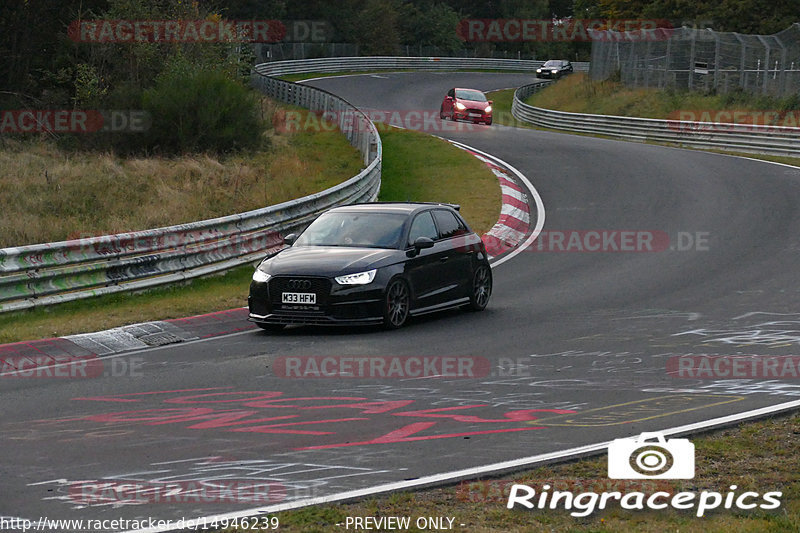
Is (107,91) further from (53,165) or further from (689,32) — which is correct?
(689,32)

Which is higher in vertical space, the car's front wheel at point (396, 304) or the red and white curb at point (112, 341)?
the car's front wheel at point (396, 304)

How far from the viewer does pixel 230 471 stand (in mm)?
7125

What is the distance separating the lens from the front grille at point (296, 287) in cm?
1341

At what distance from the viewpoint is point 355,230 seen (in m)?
14.9

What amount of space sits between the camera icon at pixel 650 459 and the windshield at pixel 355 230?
295 inches

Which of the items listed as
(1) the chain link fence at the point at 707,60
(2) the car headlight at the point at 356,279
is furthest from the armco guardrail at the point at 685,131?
(2) the car headlight at the point at 356,279

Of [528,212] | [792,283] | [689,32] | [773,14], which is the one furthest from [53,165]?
[773,14]

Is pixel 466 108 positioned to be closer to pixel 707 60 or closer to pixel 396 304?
pixel 707 60

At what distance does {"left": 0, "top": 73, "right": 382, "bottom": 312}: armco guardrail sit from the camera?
47.9 ft

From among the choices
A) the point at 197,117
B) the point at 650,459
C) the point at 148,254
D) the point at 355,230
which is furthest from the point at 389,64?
the point at 650,459

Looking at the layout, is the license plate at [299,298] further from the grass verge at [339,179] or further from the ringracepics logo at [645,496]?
the ringracepics logo at [645,496]

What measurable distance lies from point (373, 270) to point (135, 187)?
13.5 metres

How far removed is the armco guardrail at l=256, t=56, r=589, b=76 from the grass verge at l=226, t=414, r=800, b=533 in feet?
214

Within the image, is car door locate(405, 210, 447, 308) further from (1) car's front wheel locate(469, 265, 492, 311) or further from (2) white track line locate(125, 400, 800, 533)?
(2) white track line locate(125, 400, 800, 533)
